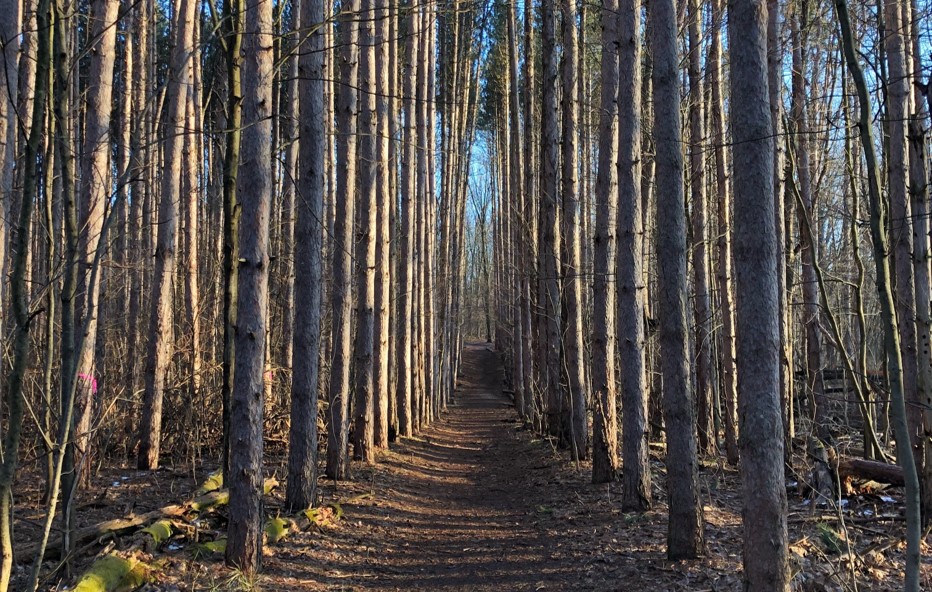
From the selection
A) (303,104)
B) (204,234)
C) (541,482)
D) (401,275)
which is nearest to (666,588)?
(541,482)

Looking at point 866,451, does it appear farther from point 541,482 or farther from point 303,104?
point 303,104

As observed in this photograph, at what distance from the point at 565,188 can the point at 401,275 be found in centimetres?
486

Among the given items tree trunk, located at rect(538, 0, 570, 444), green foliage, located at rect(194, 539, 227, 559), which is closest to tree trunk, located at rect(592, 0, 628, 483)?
tree trunk, located at rect(538, 0, 570, 444)

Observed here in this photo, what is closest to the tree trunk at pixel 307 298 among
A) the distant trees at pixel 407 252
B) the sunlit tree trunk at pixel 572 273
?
the distant trees at pixel 407 252

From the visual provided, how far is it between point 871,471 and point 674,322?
3632 millimetres

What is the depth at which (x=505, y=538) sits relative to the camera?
7168 millimetres

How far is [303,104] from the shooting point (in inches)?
290

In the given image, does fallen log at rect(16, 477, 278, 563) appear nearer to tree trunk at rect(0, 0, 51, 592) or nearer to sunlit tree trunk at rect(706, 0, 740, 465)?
tree trunk at rect(0, 0, 51, 592)

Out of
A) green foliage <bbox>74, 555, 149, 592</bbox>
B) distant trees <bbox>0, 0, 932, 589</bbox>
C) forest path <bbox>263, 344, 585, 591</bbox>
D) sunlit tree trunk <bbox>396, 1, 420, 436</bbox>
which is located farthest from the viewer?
sunlit tree trunk <bbox>396, 1, 420, 436</bbox>

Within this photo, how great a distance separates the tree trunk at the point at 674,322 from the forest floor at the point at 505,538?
424mm

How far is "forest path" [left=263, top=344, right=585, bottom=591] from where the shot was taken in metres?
5.77

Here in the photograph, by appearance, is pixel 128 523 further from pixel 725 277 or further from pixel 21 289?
pixel 725 277

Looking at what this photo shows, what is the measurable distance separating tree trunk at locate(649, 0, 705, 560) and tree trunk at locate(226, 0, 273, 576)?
3.13 meters

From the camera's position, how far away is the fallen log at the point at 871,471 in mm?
7293
